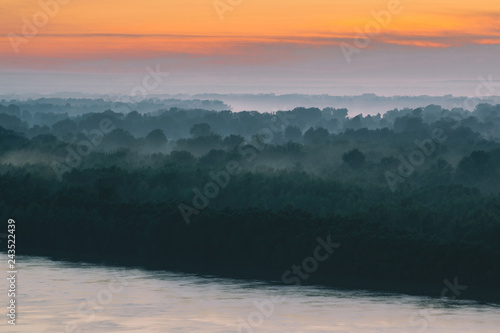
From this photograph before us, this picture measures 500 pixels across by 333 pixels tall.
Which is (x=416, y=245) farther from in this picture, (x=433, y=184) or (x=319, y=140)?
(x=319, y=140)

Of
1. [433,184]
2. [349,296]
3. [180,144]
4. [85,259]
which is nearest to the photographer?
[349,296]

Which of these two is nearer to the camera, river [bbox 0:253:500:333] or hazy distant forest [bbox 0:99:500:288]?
river [bbox 0:253:500:333]

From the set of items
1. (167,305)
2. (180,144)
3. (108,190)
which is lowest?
(167,305)

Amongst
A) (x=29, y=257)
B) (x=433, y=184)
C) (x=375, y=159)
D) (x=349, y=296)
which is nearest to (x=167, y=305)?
(x=349, y=296)

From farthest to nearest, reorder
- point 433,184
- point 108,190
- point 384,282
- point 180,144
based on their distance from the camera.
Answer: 1. point 180,144
2. point 433,184
3. point 108,190
4. point 384,282

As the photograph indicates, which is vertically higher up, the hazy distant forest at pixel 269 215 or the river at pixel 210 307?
the hazy distant forest at pixel 269 215

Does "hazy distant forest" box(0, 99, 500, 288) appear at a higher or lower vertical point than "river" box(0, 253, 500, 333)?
higher

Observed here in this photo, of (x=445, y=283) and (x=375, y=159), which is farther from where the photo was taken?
(x=375, y=159)

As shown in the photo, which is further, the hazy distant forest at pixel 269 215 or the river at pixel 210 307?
the hazy distant forest at pixel 269 215

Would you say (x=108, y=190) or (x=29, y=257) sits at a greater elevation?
(x=108, y=190)

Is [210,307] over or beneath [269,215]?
beneath

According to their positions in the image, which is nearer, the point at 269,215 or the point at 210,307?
the point at 210,307
